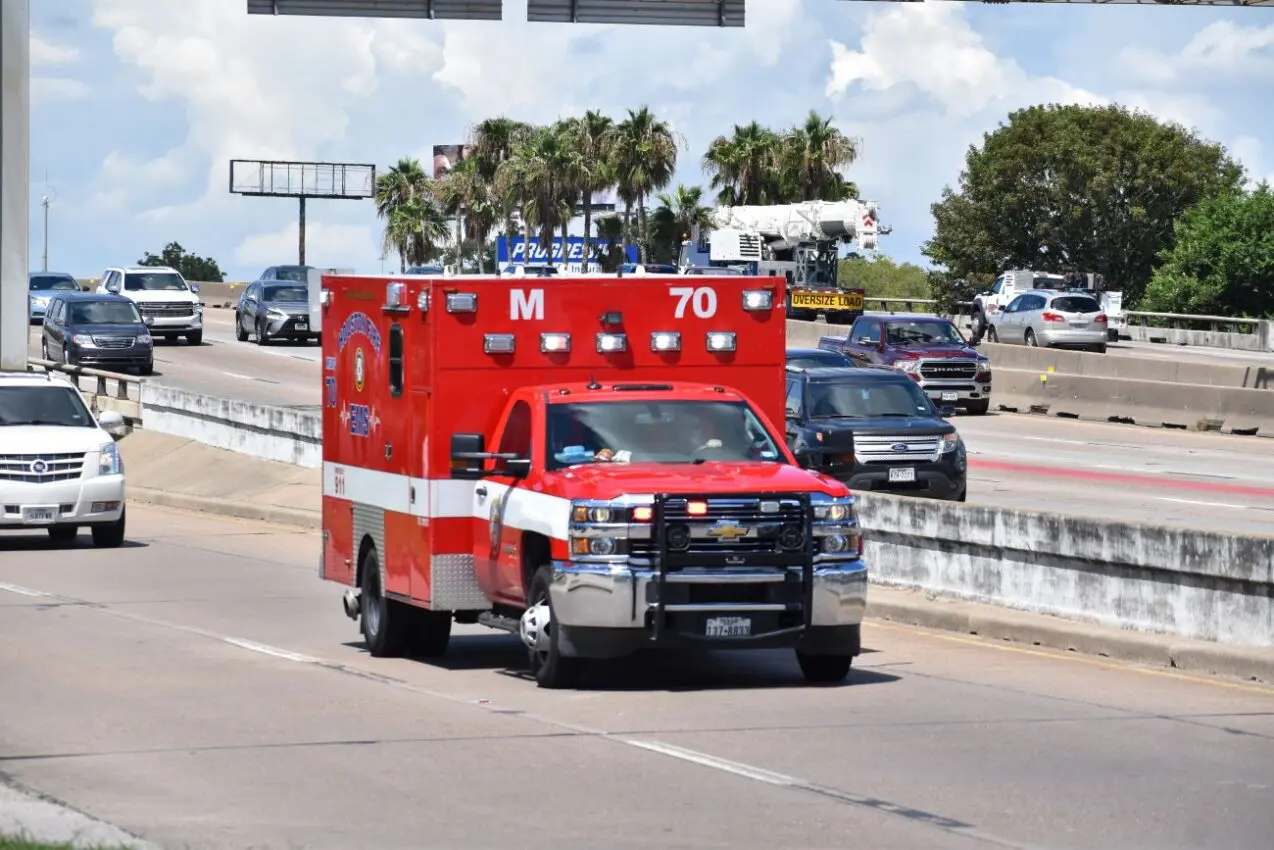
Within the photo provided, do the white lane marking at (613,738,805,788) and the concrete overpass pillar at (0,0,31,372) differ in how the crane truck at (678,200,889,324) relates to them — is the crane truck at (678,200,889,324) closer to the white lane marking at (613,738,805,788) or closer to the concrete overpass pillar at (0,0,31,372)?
the concrete overpass pillar at (0,0,31,372)

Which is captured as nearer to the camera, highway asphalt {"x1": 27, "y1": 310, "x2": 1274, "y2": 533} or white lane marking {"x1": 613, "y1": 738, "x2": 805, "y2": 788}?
white lane marking {"x1": 613, "y1": 738, "x2": 805, "y2": 788}

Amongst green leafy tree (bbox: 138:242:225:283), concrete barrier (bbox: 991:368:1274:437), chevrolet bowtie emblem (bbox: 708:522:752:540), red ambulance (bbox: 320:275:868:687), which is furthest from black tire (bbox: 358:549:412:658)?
green leafy tree (bbox: 138:242:225:283)

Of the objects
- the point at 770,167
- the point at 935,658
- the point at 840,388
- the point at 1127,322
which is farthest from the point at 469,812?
the point at 770,167

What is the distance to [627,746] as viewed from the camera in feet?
36.6

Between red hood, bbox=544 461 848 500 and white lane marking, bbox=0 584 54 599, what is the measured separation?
7.87 metres

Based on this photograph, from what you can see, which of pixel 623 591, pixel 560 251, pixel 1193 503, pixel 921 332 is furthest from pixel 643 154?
pixel 623 591

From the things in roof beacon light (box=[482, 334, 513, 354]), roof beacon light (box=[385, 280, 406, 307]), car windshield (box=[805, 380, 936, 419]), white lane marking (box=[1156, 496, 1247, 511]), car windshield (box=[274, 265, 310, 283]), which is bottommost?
white lane marking (box=[1156, 496, 1247, 511])

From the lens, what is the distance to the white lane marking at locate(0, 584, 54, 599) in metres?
19.7

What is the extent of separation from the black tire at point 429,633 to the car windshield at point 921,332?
91.0 feet

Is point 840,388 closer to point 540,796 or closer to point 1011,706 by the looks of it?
point 1011,706

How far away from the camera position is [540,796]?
9773 mm

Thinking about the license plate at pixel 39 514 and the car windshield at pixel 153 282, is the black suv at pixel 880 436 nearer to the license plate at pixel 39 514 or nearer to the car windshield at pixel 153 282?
the license plate at pixel 39 514

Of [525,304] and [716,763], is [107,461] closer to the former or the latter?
[525,304]

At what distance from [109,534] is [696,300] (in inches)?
479
